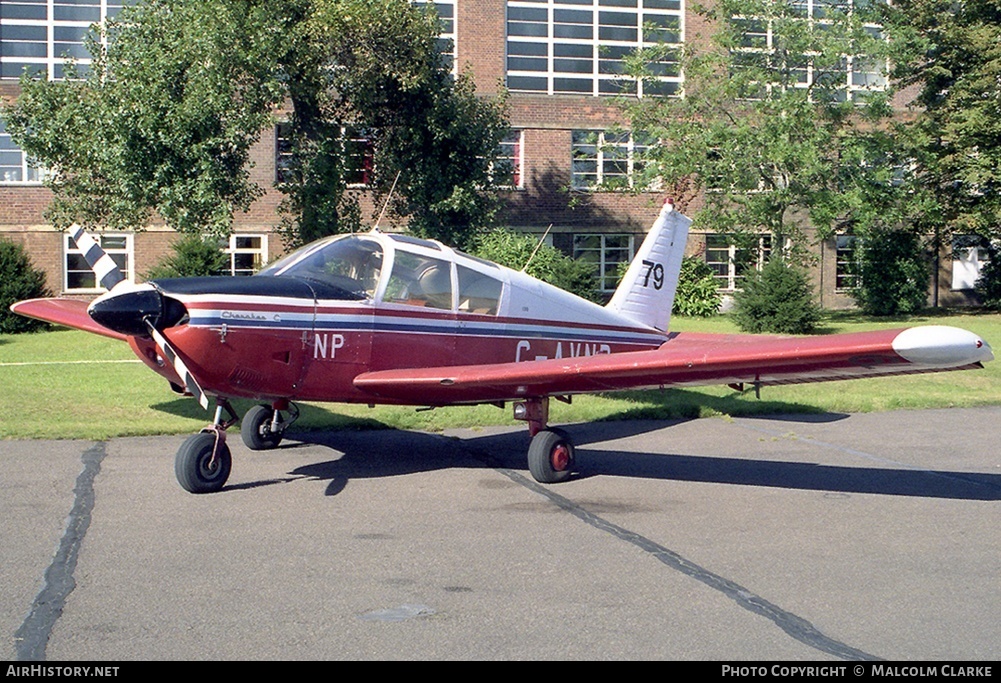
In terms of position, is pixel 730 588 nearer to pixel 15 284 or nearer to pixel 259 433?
pixel 259 433

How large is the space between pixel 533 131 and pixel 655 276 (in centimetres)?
2167

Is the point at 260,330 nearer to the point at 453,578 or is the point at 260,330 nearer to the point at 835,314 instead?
the point at 453,578

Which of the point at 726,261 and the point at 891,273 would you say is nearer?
the point at 891,273

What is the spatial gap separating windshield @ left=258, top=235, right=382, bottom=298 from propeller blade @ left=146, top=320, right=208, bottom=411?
1339 mm

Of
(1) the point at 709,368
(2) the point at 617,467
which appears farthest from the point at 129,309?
(2) the point at 617,467

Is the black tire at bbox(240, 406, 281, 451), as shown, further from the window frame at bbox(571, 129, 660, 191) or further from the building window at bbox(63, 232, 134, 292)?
the building window at bbox(63, 232, 134, 292)

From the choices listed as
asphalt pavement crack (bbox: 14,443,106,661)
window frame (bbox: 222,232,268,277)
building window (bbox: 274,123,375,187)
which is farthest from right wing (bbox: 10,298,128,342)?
window frame (bbox: 222,232,268,277)

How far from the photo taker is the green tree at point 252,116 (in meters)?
18.9

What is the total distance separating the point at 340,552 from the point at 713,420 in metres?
7.24

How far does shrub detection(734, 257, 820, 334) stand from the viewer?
77.9 feet

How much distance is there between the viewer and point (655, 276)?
1275 cm

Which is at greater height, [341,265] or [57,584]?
[341,265]

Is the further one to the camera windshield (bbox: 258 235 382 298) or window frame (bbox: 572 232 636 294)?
window frame (bbox: 572 232 636 294)

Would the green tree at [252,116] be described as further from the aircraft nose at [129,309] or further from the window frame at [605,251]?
the aircraft nose at [129,309]
